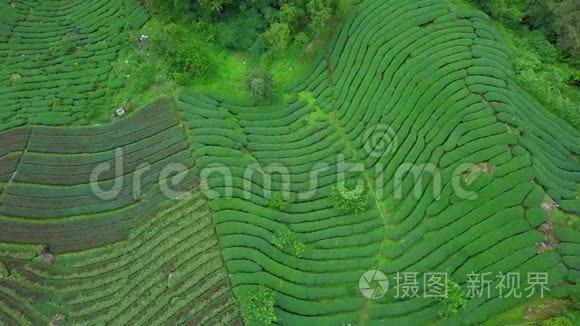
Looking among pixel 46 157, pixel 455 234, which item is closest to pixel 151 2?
pixel 46 157

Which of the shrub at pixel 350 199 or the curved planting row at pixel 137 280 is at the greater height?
the shrub at pixel 350 199

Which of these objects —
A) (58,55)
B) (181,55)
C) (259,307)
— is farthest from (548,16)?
(58,55)

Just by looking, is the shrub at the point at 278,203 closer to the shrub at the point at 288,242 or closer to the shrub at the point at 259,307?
the shrub at the point at 288,242

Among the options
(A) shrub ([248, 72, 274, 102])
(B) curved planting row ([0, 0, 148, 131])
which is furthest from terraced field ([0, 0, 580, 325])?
(A) shrub ([248, 72, 274, 102])

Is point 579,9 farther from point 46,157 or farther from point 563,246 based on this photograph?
point 46,157
